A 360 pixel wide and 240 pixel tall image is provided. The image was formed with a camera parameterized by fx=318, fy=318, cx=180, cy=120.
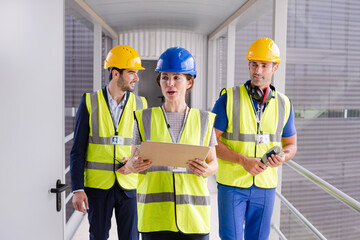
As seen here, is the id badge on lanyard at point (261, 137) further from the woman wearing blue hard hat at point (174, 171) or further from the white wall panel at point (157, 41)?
the white wall panel at point (157, 41)

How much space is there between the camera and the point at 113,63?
8.25ft

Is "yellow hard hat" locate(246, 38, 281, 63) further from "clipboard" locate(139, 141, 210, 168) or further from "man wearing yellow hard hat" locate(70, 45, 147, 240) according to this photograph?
"clipboard" locate(139, 141, 210, 168)

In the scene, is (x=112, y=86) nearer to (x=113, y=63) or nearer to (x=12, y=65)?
(x=113, y=63)

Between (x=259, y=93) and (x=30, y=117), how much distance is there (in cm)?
166

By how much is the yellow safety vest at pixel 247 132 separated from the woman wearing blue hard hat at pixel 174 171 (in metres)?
0.68

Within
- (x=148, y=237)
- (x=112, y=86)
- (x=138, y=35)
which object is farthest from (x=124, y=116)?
(x=138, y=35)

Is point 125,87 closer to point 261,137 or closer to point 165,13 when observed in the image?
point 261,137

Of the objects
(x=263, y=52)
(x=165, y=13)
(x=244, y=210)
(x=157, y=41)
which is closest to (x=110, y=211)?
(x=244, y=210)

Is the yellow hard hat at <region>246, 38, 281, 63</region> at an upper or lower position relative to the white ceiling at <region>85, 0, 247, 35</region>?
lower

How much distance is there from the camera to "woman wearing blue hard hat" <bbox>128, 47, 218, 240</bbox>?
161 cm

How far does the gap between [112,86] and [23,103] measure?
125cm

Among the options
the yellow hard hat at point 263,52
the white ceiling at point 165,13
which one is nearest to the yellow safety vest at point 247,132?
the yellow hard hat at point 263,52

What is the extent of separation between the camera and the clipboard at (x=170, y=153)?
145 centimetres

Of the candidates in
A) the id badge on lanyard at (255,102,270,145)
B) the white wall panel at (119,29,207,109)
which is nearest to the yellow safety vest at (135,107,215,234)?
the id badge on lanyard at (255,102,270,145)
